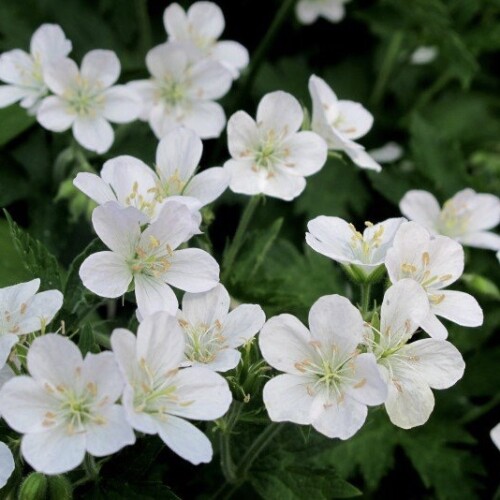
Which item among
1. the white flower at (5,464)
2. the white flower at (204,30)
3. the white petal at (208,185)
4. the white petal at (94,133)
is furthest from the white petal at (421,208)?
the white flower at (5,464)

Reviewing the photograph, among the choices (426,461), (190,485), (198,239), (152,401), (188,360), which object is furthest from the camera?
(426,461)

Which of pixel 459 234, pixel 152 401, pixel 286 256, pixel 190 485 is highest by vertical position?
pixel 152 401

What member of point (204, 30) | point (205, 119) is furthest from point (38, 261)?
point (204, 30)

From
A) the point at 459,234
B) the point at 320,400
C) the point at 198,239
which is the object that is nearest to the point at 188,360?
the point at 320,400

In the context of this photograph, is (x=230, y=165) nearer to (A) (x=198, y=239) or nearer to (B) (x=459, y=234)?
(A) (x=198, y=239)

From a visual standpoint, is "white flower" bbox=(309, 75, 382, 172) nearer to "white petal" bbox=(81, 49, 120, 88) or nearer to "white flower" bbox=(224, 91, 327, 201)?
"white flower" bbox=(224, 91, 327, 201)

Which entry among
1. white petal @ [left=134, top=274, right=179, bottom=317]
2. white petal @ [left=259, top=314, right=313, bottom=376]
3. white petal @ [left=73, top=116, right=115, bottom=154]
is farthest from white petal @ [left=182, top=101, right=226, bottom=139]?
white petal @ [left=259, top=314, right=313, bottom=376]

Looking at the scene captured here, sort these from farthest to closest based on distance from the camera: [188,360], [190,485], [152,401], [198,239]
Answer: [190,485] → [198,239] → [188,360] → [152,401]
